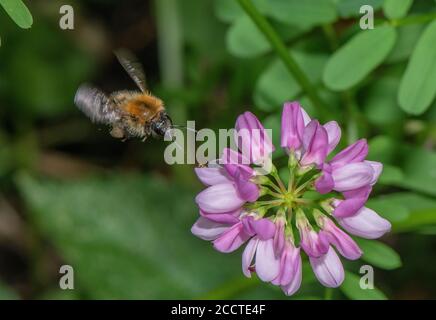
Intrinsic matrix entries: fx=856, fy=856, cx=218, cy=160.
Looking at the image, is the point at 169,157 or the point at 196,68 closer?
the point at 169,157

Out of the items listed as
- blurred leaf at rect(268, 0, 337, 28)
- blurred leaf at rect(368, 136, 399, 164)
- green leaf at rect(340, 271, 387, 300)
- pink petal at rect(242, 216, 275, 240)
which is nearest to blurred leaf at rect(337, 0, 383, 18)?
blurred leaf at rect(268, 0, 337, 28)

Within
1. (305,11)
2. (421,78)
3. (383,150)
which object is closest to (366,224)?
(421,78)

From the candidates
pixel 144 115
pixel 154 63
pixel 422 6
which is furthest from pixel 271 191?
pixel 154 63

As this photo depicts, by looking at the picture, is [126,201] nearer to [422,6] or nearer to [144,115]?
[144,115]

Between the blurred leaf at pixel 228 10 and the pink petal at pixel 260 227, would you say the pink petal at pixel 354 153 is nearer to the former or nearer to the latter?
the pink petal at pixel 260 227

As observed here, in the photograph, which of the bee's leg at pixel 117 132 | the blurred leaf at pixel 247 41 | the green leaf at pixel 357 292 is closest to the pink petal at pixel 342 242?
the green leaf at pixel 357 292

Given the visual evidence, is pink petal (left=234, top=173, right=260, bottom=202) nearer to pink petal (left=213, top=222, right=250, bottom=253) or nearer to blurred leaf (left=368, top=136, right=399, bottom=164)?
pink petal (left=213, top=222, right=250, bottom=253)
